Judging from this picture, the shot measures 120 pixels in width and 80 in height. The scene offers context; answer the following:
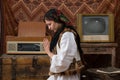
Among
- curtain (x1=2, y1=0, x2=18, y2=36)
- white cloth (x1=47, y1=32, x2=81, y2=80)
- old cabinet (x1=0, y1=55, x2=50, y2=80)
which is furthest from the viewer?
curtain (x1=2, y1=0, x2=18, y2=36)

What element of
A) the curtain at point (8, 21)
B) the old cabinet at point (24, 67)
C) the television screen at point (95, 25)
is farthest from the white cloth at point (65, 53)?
the curtain at point (8, 21)

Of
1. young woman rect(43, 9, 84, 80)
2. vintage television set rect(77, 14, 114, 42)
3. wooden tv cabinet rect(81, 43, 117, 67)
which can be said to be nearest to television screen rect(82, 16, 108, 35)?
vintage television set rect(77, 14, 114, 42)

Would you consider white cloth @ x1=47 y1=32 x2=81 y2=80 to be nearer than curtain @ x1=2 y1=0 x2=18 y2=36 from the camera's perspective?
Yes

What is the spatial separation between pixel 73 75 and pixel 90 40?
33.8 inches

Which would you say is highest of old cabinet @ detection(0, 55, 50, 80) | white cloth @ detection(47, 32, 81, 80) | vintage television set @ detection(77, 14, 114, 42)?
vintage television set @ detection(77, 14, 114, 42)

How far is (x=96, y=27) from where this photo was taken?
3498 millimetres

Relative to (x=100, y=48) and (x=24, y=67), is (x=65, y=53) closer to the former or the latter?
(x=24, y=67)

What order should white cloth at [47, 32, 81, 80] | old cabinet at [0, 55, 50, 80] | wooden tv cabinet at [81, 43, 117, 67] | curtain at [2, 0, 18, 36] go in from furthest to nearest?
curtain at [2, 0, 18, 36] → wooden tv cabinet at [81, 43, 117, 67] → old cabinet at [0, 55, 50, 80] → white cloth at [47, 32, 81, 80]

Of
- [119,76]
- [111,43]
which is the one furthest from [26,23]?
[119,76]

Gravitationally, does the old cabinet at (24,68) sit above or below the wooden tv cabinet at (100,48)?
below

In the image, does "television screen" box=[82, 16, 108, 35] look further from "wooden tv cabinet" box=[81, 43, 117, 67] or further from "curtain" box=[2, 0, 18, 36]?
"curtain" box=[2, 0, 18, 36]

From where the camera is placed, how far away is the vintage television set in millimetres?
3439

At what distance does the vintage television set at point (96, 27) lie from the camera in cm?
344

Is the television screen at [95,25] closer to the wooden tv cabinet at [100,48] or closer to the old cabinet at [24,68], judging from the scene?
the wooden tv cabinet at [100,48]
